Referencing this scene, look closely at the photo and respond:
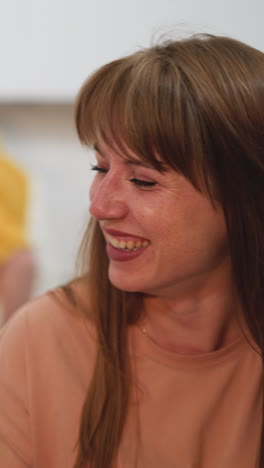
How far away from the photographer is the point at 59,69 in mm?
2178

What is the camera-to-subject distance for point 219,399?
1.04 m

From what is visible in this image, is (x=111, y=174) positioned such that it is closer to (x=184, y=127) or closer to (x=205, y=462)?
(x=184, y=127)

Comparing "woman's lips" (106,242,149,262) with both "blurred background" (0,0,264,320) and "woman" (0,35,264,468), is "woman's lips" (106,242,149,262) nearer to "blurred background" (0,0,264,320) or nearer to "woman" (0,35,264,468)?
"woman" (0,35,264,468)

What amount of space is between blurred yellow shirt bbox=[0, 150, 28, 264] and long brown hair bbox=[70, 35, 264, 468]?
0.88 meters

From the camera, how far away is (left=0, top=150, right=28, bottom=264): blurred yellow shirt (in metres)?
1.82

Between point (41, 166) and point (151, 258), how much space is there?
1.69 metres

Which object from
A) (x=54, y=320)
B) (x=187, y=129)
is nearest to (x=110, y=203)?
(x=187, y=129)

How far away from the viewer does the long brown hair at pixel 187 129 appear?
855mm

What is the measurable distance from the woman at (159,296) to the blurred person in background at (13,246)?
760 millimetres

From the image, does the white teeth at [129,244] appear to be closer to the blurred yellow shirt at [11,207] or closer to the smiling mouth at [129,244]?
the smiling mouth at [129,244]

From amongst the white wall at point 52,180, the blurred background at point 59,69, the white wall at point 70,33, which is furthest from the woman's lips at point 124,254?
the white wall at point 52,180

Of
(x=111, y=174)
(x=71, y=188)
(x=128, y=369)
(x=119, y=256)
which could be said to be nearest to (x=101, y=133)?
(x=111, y=174)

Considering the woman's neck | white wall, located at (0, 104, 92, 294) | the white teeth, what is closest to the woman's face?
the white teeth

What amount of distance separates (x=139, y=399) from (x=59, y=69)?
1.48 metres
